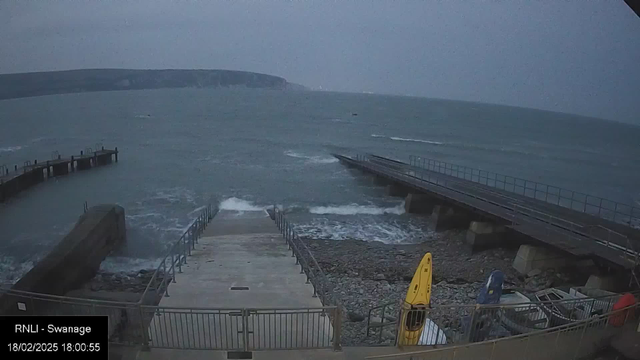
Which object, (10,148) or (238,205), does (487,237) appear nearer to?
(238,205)

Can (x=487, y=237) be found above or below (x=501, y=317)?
below

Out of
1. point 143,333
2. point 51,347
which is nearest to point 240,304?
point 143,333

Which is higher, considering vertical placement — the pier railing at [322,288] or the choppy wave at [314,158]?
the pier railing at [322,288]

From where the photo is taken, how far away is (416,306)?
6758 millimetres

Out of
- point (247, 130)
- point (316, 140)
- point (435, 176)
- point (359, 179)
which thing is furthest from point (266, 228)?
point (247, 130)

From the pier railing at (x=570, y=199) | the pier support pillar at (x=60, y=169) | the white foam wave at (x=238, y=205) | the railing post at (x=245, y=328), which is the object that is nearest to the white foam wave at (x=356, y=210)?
the white foam wave at (x=238, y=205)

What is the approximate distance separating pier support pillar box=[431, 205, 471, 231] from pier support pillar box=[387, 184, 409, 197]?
699 centimetres

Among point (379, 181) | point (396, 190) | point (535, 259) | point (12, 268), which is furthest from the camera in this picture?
point (379, 181)

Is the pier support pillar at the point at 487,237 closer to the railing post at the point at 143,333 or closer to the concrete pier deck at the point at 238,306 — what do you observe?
the concrete pier deck at the point at 238,306

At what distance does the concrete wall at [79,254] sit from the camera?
14281 mm

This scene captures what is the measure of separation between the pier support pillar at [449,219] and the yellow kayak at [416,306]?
57.6ft

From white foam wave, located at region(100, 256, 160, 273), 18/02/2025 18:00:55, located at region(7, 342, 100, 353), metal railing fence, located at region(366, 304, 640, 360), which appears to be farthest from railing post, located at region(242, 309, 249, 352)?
white foam wave, located at region(100, 256, 160, 273)

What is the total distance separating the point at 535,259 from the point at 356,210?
13.5 m

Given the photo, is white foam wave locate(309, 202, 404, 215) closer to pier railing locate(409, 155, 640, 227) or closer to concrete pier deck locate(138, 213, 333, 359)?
pier railing locate(409, 155, 640, 227)
